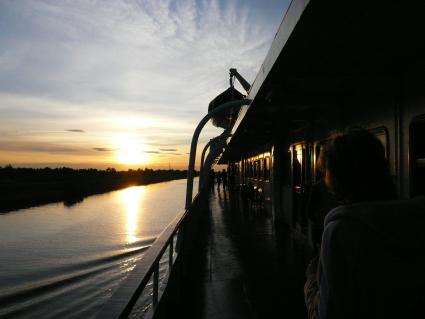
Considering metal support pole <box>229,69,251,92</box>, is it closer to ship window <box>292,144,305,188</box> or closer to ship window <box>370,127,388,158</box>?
ship window <box>292,144,305,188</box>

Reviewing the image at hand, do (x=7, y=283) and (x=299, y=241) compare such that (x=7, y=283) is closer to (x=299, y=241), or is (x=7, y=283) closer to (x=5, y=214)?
(x=299, y=241)

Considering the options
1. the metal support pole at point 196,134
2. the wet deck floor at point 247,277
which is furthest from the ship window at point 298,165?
the metal support pole at point 196,134

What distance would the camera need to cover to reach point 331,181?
1.42m

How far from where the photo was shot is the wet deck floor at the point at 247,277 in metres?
4.34

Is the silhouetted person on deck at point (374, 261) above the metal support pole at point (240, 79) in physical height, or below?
below

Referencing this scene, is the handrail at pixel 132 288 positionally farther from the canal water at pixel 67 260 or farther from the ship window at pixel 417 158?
the canal water at pixel 67 260

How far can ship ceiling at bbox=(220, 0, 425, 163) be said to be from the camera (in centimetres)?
226

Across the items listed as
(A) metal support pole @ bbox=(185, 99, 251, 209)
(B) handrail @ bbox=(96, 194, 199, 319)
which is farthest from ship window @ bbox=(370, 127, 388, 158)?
(B) handrail @ bbox=(96, 194, 199, 319)

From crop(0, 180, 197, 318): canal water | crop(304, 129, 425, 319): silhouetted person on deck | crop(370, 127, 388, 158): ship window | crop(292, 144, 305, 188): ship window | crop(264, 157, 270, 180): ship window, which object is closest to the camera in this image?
crop(304, 129, 425, 319): silhouetted person on deck

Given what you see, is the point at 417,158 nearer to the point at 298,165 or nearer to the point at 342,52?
the point at 342,52

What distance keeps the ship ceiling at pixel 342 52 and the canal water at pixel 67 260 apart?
351cm

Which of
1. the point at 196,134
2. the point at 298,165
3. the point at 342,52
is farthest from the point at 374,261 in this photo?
the point at 298,165

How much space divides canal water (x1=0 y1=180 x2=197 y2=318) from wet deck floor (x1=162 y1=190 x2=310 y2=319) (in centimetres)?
133

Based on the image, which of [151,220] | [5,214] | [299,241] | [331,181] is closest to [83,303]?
[299,241]
